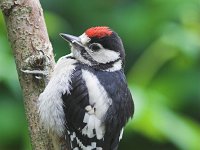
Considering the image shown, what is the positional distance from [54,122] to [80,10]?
1699 mm

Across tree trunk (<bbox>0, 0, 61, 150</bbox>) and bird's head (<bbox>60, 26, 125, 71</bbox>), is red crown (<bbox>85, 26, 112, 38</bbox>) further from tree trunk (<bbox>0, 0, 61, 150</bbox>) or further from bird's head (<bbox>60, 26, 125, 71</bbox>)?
tree trunk (<bbox>0, 0, 61, 150</bbox>)

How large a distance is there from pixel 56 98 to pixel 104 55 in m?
0.35

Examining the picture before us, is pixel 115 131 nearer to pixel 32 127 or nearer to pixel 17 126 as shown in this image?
pixel 32 127

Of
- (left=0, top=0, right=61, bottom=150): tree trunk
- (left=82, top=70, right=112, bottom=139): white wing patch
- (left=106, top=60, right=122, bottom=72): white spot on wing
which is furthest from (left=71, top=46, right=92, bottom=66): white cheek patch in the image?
(left=0, top=0, right=61, bottom=150): tree trunk

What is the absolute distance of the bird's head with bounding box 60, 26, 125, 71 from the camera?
3.07m

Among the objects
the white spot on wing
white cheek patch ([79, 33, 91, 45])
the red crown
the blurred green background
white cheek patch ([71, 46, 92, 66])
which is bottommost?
the blurred green background

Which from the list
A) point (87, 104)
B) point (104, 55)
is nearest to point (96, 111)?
point (87, 104)

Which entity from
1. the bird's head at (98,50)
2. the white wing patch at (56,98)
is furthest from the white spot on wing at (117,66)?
the white wing patch at (56,98)

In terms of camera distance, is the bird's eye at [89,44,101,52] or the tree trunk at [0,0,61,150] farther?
the bird's eye at [89,44,101,52]

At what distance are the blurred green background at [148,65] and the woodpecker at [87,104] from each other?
399 millimetres

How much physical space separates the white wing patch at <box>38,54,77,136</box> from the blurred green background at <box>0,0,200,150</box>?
0.40m

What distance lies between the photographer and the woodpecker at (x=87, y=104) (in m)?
2.86

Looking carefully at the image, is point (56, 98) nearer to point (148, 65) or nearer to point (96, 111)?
point (96, 111)

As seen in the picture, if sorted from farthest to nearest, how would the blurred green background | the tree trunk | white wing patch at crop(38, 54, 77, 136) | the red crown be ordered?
the blurred green background, the red crown, white wing patch at crop(38, 54, 77, 136), the tree trunk
